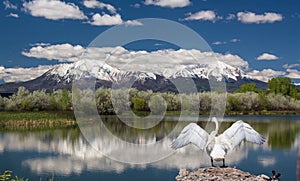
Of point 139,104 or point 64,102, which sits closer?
point 139,104

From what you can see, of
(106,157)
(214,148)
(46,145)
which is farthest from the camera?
(46,145)

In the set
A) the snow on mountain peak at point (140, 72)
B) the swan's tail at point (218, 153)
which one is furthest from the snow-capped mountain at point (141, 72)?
the swan's tail at point (218, 153)

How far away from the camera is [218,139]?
841 centimetres

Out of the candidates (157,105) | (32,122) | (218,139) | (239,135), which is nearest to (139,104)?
(157,105)

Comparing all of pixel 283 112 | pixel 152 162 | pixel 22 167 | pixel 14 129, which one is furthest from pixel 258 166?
pixel 283 112

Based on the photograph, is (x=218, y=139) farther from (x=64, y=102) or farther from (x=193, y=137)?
(x=64, y=102)

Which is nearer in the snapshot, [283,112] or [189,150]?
[189,150]

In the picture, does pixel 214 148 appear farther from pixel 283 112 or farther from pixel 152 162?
pixel 283 112

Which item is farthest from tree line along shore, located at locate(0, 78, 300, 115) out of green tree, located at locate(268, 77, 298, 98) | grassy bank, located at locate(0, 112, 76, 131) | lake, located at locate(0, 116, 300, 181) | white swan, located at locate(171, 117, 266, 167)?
white swan, located at locate(171, 117, 266, 167)

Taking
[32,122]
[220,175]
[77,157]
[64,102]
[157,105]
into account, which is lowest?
[77,157]

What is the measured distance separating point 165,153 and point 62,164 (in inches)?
145

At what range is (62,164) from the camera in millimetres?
12930

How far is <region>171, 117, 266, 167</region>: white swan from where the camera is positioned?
8352 millimetres

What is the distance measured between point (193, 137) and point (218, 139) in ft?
1.79
